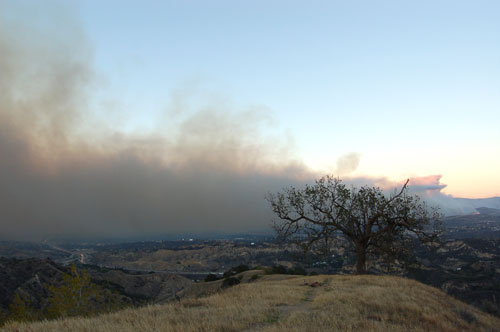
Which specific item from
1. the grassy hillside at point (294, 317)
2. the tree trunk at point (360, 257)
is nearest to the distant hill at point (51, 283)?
the tree trunk at point (360, 257)

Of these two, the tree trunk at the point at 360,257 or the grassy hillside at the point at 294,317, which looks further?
the tree trunk at the point at 360,257

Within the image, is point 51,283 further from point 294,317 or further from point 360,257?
point 294,317

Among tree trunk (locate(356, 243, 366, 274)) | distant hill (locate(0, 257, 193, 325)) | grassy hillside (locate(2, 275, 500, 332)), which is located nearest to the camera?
grassy hillside (locate(2, 275, 500, 332))

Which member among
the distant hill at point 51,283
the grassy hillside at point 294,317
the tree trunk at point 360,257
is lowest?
the distant hill at point 51,283

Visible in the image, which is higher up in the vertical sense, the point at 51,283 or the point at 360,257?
the point at 360,257

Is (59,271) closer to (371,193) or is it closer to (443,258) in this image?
(371,193)

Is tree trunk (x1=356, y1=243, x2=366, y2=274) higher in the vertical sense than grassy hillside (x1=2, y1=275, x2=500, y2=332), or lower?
lower

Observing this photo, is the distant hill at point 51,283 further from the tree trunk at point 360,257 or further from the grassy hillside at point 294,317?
the grassy hillside at point 294,317

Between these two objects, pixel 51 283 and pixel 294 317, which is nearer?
pixel 294 317

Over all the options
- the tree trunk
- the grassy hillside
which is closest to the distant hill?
the tree trunk

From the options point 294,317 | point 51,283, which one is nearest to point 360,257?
point 294,317

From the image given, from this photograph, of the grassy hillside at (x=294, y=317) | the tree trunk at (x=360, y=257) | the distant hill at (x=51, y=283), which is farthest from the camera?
the distant hill at (x=51, y=283)

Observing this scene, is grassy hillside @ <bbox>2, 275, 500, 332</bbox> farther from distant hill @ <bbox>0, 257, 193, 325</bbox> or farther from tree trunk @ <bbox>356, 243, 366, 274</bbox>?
distant hill @ <bbox>0, 257, 193, 325</bbox>

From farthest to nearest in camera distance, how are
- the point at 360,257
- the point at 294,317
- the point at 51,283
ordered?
1. the point at 51,283
2. the point at 360,257
3. the point at 294,317
